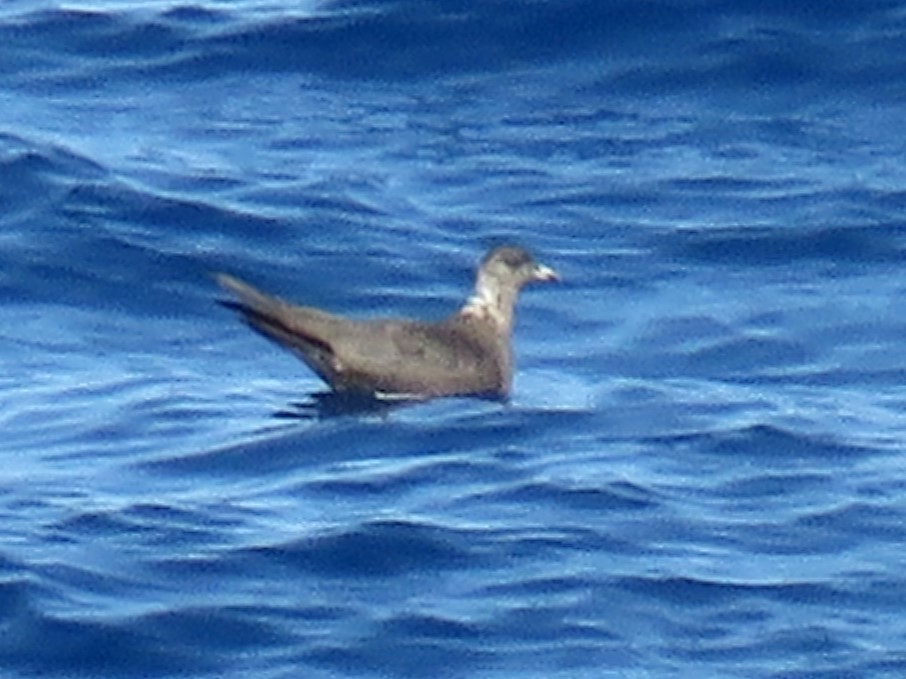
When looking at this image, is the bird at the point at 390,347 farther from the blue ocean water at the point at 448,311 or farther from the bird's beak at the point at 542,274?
the bird's beak at the point at 542,274

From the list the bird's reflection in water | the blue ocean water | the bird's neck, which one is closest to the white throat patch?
the bird's neck

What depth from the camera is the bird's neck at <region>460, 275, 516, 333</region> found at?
16.0m

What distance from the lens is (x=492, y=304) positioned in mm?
16047

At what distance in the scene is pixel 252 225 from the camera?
17281 millimetres

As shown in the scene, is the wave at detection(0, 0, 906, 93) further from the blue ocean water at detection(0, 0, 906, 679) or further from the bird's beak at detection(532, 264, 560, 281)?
the bird's beak at detection(532, 264, 560, 281)

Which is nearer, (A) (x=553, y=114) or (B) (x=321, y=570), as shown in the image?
(B) (x=321, y=570)

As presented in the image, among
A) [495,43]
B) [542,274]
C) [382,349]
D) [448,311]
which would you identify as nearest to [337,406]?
[382,349]

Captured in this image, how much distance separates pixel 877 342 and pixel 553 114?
332 centimetres

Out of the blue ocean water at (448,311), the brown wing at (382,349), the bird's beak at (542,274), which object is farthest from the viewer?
the bird's beak at (542,274)

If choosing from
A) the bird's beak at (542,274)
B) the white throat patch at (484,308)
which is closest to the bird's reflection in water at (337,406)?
the white throat patch at (484,308)

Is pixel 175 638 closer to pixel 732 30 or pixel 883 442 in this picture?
pixel 883 442

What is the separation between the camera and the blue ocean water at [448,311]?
11602 mm

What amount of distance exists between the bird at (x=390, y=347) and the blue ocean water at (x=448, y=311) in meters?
0.18

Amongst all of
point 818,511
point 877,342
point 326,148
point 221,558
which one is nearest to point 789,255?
point 877,342
